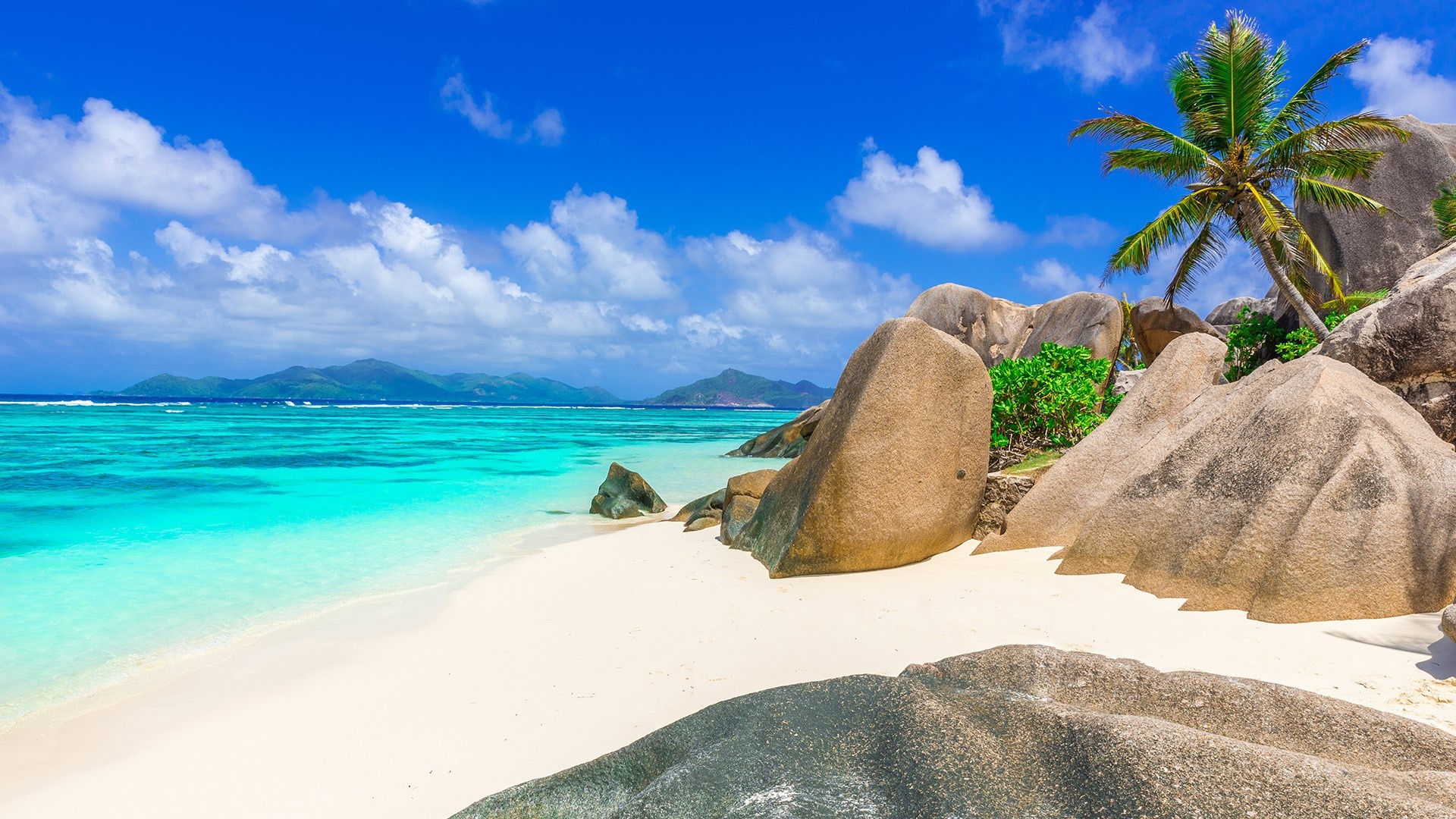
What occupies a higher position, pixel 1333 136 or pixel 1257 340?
pixel 1333 136

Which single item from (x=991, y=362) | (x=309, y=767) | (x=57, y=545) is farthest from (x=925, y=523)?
(x=991, y=362)

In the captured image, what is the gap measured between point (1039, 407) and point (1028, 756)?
27.8 feet

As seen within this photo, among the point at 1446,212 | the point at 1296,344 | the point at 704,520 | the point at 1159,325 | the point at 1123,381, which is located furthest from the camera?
the point at 1159,325

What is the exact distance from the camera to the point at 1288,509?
4781 millimetres

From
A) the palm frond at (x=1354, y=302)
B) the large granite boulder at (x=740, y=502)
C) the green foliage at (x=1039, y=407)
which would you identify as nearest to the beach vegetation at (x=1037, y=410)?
the green foliage at (x=1039, y=407)

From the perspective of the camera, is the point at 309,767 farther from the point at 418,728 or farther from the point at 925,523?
the point at 925,523

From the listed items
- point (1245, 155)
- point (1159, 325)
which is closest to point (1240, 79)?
point (1245, 155)

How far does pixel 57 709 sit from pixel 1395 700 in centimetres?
794

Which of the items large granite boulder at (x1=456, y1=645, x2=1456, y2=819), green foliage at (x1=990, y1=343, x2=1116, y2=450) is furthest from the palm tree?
large granite boulder at (x1=456, y1=645, x2=1456, y2=819)

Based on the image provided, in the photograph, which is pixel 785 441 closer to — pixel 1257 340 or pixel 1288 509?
pixel 1257 340

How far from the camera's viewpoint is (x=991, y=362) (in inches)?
1037

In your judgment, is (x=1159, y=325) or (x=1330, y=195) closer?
(x=1330, y=195)

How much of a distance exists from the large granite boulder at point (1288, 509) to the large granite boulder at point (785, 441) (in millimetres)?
19250

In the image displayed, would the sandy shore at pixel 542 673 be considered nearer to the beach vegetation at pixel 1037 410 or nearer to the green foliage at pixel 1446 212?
the beach vegetation at pixel 1037 410
